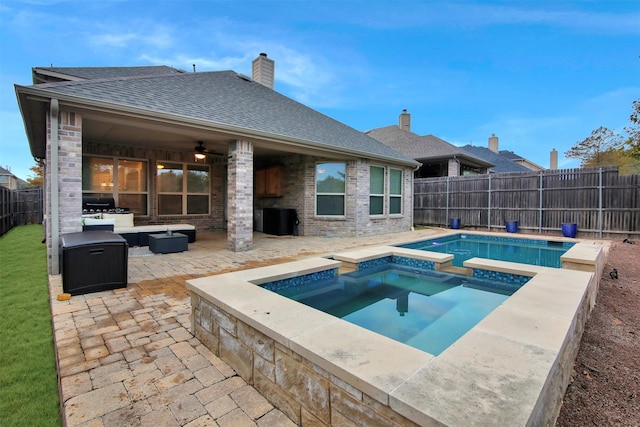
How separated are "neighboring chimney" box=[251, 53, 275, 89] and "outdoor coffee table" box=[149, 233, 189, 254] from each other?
24.2ft

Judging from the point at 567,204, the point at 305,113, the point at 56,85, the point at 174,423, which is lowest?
the point at 174,423

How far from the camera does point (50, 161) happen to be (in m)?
4.90

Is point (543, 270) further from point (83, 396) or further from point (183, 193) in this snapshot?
point (183, 193)

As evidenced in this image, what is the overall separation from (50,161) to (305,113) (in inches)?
302

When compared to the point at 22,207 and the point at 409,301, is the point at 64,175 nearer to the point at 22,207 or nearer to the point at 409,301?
the point at 409,301

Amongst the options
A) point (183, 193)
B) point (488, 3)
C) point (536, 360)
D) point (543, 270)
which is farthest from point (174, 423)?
point (488, 3)

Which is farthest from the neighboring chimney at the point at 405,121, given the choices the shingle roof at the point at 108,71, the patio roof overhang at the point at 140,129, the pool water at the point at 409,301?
the pool water at the point at 409,301

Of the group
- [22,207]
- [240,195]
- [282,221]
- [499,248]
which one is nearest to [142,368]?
[240,195]

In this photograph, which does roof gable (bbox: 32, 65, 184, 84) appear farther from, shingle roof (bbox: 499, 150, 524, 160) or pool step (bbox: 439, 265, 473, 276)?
shingle roof (bbox: 499, 150, 524, 160)

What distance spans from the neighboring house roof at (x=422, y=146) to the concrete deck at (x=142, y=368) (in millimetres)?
14370

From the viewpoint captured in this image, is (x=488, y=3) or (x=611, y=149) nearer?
(x=488, y=3)

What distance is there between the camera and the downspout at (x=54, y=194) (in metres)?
4.87

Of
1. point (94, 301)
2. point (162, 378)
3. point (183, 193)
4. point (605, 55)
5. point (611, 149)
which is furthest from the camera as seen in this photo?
point (611, 149)

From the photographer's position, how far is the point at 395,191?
11.6 m
